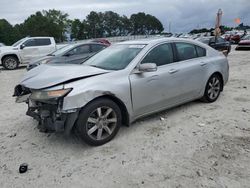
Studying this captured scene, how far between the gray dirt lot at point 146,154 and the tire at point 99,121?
0.52 feet

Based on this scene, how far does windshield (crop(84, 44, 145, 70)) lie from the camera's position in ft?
13.8

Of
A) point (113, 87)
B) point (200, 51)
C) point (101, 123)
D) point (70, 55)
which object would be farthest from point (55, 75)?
point (70, 55)

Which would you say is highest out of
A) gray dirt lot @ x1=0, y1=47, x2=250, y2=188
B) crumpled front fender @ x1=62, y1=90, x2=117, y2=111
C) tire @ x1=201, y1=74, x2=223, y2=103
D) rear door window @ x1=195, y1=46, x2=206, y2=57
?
rear door window @ x1=195, y1=46, x2=206, y2=57

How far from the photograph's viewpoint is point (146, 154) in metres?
3.46

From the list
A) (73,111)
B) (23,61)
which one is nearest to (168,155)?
(73,111)

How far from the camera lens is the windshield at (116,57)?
4.21 meters

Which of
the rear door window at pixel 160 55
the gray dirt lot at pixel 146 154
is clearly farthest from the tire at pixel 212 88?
the rear door window at pixel 160 55

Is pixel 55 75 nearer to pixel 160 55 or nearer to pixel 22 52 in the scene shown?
pixel 160 55

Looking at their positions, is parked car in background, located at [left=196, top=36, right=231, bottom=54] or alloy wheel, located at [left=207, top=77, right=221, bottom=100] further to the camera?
parked car in background, located at [left=196, top=36, right=231, bottom=54]

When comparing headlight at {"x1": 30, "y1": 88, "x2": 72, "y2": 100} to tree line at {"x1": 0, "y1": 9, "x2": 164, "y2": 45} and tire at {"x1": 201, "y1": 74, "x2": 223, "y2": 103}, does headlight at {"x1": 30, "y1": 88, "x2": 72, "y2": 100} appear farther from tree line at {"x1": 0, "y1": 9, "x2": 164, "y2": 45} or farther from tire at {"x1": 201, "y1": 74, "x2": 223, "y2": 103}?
tree line at {"x1": 0, "y1": 9, "x2": 164, "y2": 45}

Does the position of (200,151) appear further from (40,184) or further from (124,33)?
(124,33)

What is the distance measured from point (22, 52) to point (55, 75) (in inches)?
431

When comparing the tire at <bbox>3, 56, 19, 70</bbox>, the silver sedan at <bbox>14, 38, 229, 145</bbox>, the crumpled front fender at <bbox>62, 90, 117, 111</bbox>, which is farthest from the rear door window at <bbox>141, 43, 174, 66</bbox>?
the tire at <bbox>3, 56, 19, 70</bbox>

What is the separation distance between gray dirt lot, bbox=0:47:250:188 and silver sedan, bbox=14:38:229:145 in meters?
0.32
